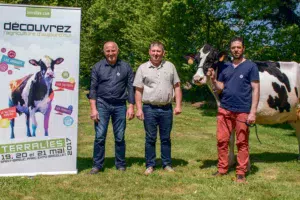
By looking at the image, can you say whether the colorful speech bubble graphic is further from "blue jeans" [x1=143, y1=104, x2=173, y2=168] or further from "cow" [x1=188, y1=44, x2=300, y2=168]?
"cow" [x1=188, y1=44, x2=300, y2=168]

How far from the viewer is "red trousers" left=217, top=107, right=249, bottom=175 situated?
6245 mm

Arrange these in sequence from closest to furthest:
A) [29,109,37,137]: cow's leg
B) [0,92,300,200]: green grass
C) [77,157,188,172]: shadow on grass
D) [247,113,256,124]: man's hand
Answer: [0,92,300,200]: green grass
[247,113,256,124]: man's hand
[29,109,37,137]: cow's leg
[77,157,188,172]: shadow on grass

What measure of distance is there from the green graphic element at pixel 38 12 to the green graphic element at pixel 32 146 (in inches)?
81.2

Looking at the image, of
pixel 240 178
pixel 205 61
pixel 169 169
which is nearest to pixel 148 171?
pixel 169 169

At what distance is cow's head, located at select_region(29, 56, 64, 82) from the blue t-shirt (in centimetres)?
276

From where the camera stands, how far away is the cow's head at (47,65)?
6436 mm

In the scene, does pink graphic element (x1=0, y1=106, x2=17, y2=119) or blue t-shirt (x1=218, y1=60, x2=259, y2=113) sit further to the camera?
pink graphic element (x1=0, y1=106, x2=17, y2=119)

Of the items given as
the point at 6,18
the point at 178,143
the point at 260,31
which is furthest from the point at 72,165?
the point at 260,31

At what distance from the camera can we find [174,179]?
21.2ft

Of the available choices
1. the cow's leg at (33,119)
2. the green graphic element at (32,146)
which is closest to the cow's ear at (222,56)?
the green graphic element at (32,146)

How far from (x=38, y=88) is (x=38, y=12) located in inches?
48.2

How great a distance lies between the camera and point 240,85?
6.17 m

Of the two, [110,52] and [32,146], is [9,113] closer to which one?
[32,146]

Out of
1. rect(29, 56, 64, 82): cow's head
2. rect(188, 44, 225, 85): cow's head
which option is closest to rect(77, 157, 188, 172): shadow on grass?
rect(29, 56, 64, 82): cow's head
